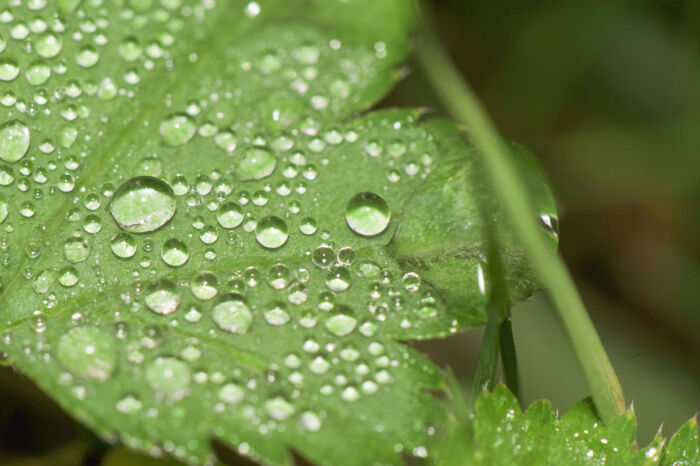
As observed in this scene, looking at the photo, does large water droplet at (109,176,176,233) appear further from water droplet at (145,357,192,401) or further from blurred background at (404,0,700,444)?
blurred background at (404,0,700,444)

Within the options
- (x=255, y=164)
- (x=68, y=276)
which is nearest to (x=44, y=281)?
(x=68, y=276)

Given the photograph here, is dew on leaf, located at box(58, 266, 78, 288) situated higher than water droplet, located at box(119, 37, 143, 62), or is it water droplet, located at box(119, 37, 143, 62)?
water droplet, located at box(119, 37, 143, 62)

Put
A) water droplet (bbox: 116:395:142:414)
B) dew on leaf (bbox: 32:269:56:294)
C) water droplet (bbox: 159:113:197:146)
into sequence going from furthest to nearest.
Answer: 1. water droplet (bbox: 159:113:197:146)
2. dew on leaf (bbox: 32:269:56:294)
3. water droplet (bbox: 116:395:142:414)

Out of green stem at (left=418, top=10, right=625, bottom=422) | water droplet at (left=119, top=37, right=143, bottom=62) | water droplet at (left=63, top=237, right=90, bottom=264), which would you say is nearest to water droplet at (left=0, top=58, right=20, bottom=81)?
water droplet at (left=119, top=37, right=143, bottom=62)

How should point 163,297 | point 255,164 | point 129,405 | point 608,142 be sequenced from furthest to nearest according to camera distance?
point 608,142
point 255,164
point 163,297
point 129,405

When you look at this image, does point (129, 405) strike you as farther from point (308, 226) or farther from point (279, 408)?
point (308, 226)
